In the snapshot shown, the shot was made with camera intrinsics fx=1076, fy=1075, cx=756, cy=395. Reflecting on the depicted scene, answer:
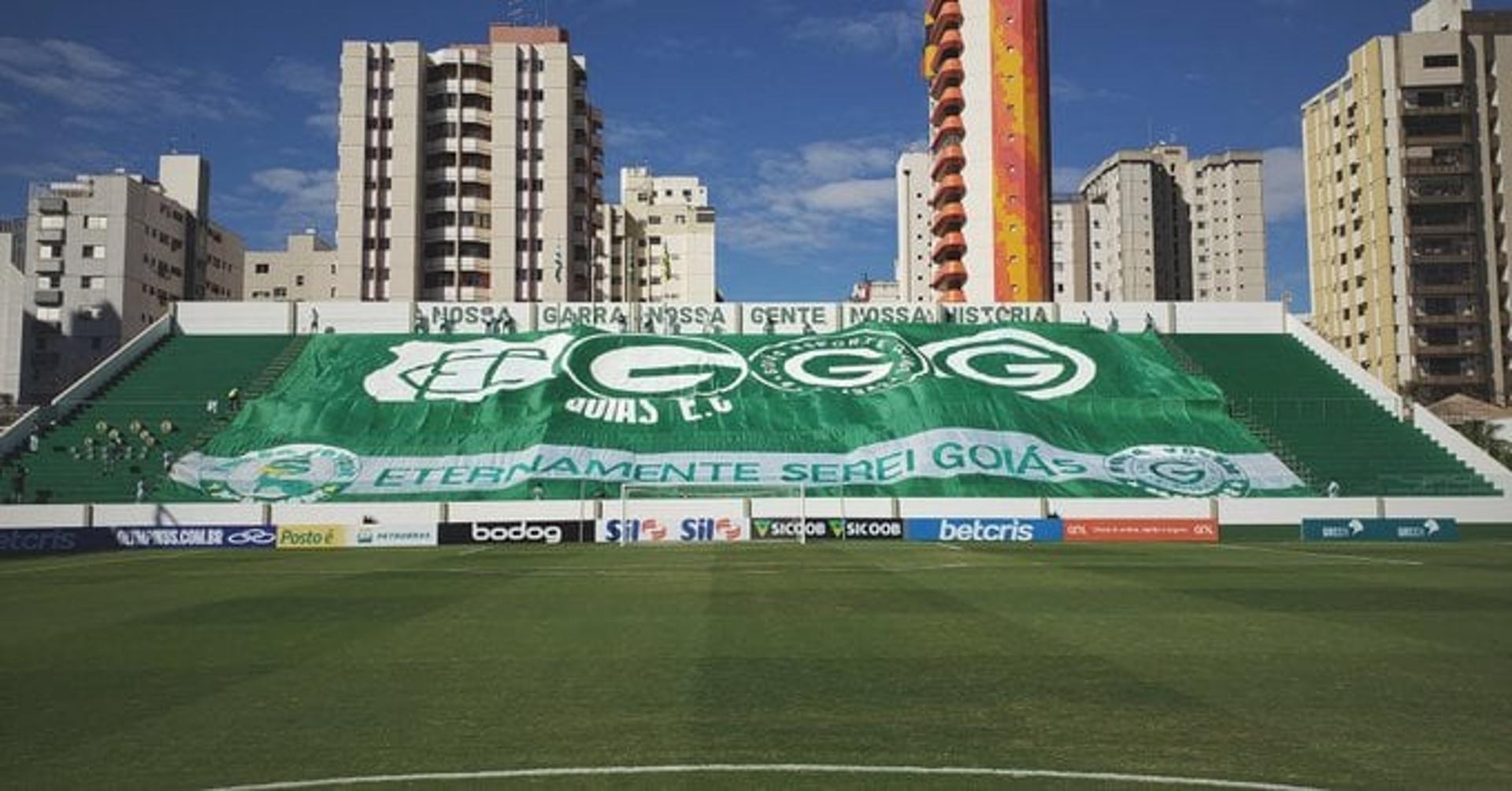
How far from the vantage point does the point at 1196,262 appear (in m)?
188

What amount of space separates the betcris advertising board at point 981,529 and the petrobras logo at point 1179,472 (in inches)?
352

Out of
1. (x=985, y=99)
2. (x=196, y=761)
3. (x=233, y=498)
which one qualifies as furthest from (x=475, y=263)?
(x=196, y=761)

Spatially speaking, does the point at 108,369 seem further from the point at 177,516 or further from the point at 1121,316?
the point at 1121,316

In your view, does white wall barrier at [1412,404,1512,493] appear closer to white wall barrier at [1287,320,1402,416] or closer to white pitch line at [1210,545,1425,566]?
white wall barrier at [1287,320,1402,416]

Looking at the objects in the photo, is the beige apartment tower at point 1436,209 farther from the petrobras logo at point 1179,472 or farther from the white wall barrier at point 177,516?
the white wall barrier at point 177,516

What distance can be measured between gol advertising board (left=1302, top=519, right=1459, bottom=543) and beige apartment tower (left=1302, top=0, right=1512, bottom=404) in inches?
2583

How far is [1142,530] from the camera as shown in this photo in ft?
152

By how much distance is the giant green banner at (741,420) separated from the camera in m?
53.4

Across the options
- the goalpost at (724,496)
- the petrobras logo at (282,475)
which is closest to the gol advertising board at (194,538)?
the petrobras logo at (282,475)

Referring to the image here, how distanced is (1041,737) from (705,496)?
1607 inches

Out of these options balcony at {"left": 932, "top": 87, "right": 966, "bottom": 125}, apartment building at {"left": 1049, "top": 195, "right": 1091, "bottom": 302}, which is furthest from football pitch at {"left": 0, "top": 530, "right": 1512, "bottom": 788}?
apartment building at {"left": 1049, "top": 195, "right": 1091, "bottom": 302}

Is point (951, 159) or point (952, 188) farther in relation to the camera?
point (952, 188)

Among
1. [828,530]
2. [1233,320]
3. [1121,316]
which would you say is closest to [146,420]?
[828,530]

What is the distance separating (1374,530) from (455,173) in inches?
3687
